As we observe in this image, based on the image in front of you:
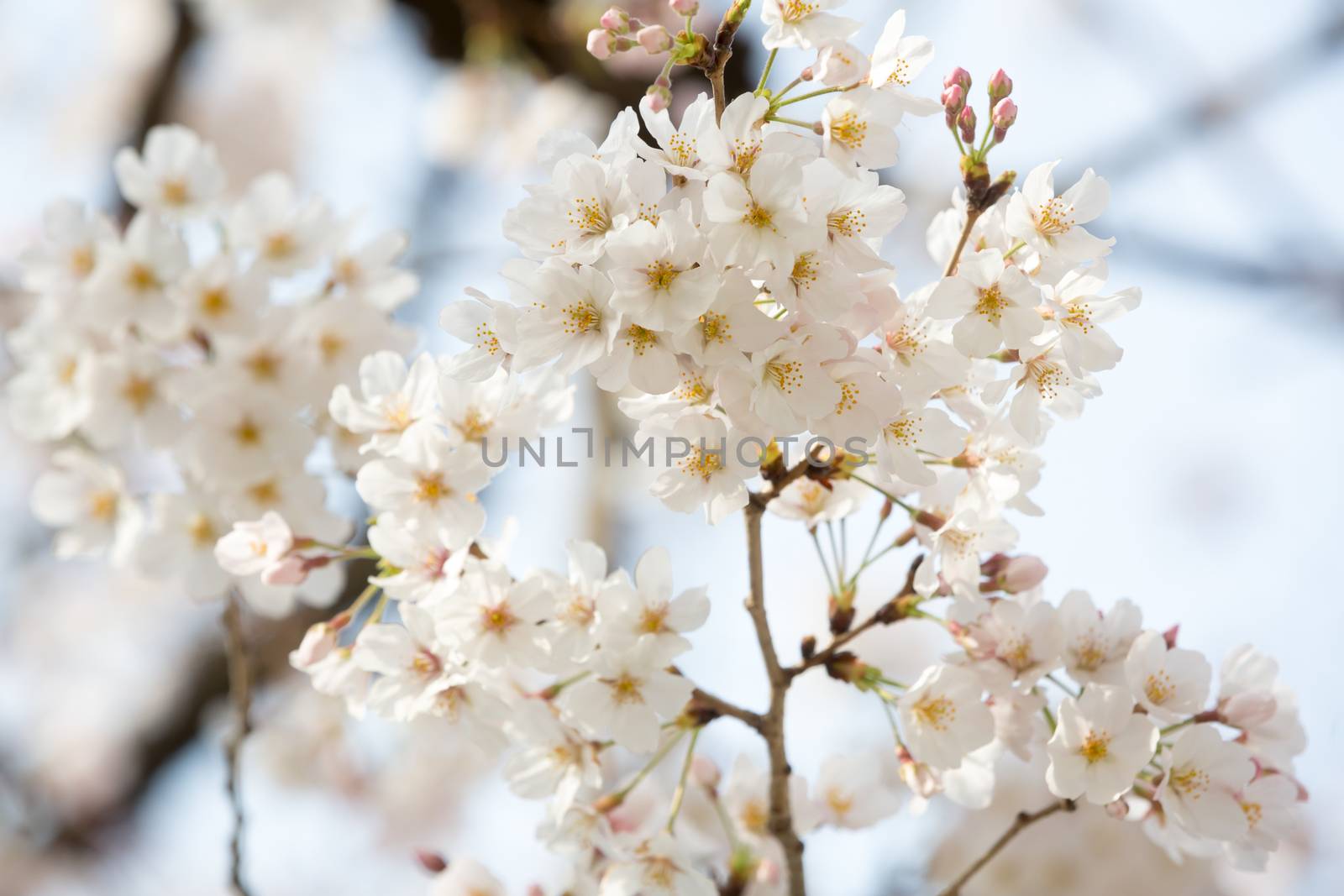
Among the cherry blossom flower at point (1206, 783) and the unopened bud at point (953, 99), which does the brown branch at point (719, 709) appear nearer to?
the cherry blossom flower at point (1206, 783)

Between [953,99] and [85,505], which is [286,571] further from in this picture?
[953,99]

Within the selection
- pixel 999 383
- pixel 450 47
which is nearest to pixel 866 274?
pixel 999 383

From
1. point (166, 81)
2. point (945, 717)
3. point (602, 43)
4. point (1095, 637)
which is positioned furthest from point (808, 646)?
point (166, 81)

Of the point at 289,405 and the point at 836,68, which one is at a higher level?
the point at 836,68

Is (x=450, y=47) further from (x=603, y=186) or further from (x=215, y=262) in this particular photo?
(x=603, y=186)

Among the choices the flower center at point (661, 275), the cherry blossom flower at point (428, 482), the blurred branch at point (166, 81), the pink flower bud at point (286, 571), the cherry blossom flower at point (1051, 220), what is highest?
the cherry blossom flower at point (1051, 220)

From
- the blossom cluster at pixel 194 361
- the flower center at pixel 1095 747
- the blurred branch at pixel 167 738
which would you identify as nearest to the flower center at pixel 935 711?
the flower center at pixel 1095 747

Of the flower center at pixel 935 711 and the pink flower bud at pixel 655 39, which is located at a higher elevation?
the pink flower bud at pixel 655 39
